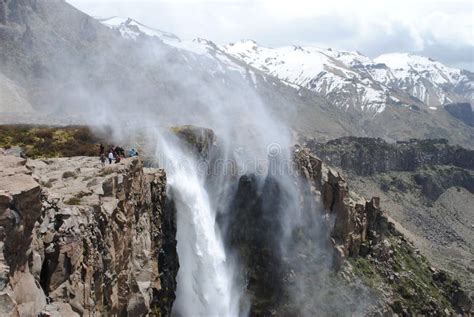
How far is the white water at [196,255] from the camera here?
200 ft

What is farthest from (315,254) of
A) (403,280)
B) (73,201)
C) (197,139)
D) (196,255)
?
(73,201)

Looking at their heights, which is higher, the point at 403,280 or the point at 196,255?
the point at 196,255

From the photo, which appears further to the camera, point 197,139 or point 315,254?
point 315,254

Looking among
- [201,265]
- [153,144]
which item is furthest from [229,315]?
[153,144]

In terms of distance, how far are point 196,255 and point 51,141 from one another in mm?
22319

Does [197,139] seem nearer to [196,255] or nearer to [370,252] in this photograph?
[196,255]

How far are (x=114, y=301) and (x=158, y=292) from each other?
17.8 meters

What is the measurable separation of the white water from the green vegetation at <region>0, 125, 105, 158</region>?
9762 millimetres

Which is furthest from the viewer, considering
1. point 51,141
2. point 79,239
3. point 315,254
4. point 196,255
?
point 315,254

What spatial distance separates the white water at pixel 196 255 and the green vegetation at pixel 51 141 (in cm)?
976

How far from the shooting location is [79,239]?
1029 inches

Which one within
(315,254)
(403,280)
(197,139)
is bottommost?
(403,280)

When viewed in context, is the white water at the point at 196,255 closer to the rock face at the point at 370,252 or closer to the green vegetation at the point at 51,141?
the green vegetation at the point at 51,141

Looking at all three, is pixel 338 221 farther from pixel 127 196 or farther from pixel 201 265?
pixel 127 196
